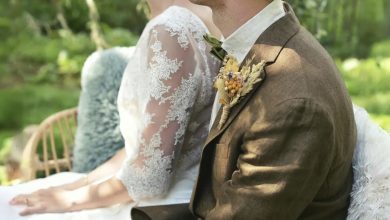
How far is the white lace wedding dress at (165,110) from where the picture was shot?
5.79 ft

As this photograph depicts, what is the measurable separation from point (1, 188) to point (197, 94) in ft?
2.53

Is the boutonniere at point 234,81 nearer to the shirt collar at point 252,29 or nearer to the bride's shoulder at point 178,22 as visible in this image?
the shirt collar at point 252,29

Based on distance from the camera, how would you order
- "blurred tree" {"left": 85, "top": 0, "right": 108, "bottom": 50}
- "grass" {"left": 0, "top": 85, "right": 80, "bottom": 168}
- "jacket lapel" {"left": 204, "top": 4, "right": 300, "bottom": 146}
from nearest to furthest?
"jacket lapel" {"left": 204, "top": 4, "right": 300, "bottom": 146}
"blurred tree" {"left": 85, "top": 0, "right": 108, "bottom": 50}
"grass" {"left": 0, "top": 85, "right": 80, "bottom": 168}

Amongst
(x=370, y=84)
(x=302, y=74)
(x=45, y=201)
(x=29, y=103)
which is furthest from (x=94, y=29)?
(x=302, y=74)

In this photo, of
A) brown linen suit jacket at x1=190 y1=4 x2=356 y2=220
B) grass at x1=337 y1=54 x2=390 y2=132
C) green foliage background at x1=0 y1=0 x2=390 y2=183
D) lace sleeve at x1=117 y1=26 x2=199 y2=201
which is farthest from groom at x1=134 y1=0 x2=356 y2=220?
green foliage background at x1=0 y1=0 x2=390 y2=183

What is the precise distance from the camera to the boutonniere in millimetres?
1426

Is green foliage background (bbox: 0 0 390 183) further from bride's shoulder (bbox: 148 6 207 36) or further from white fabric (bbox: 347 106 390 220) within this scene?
white fabric (bbox: 347 106 390 220)

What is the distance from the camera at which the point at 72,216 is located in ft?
6.35

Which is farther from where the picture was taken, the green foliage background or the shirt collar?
the green foliage background

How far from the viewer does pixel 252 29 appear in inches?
58.9

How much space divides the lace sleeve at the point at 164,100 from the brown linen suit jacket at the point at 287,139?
26 centimetres

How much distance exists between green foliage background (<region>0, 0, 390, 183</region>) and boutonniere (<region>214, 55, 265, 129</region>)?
4.85 m

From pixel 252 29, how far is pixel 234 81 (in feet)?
0.42

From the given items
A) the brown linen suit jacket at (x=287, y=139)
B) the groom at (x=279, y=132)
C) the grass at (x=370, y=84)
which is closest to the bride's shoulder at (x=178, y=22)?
the groom at (x=279, y=132)
